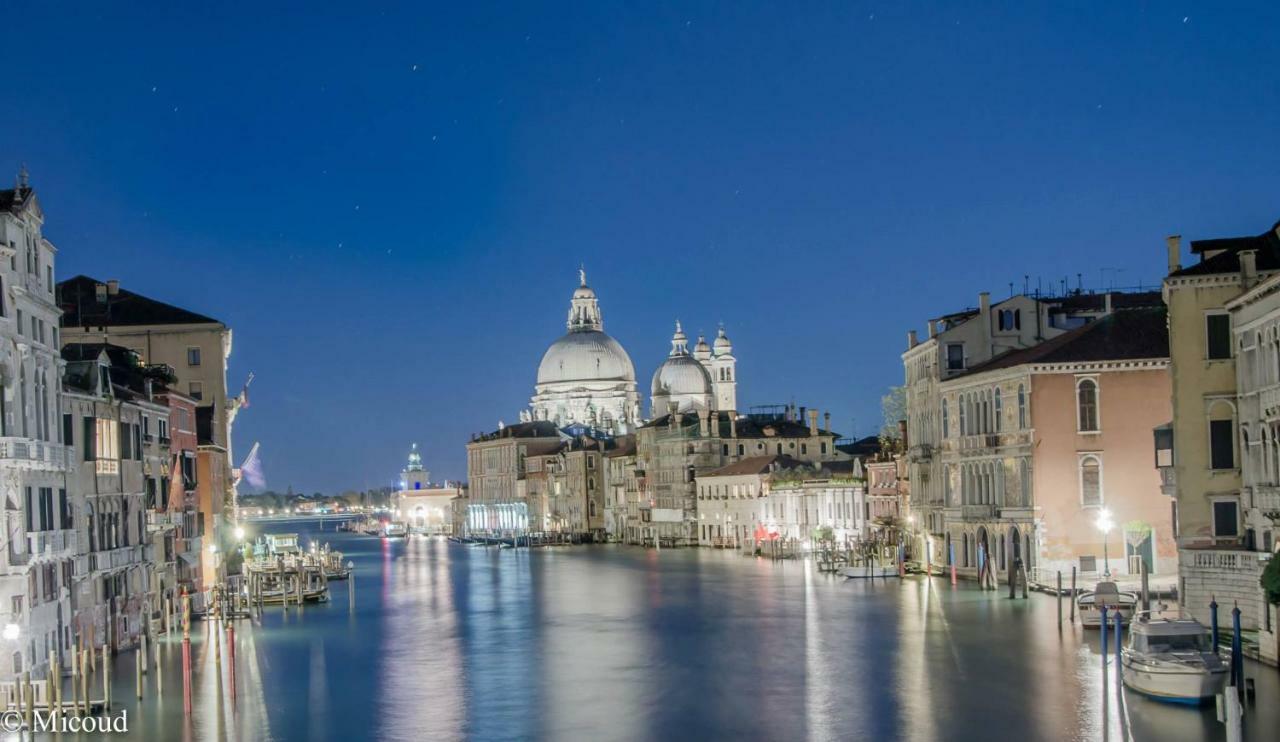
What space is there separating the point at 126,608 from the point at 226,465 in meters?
22.3

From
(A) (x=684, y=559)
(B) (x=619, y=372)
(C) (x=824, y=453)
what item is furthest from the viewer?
(B) (x=619, y=372)

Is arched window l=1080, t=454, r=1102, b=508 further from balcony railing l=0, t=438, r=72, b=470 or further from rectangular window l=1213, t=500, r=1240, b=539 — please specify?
balcony railing l=0, t=438, r=72, b=470

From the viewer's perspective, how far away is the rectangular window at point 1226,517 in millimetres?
31594

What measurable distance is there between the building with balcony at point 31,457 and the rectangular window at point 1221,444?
67.4 feet

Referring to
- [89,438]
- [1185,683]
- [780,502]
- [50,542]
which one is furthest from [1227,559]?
[780,502]

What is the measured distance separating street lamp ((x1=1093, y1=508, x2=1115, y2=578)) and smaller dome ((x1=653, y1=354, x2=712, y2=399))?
83.3 metres

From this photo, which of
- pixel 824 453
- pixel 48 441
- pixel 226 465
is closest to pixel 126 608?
pixel 48 441

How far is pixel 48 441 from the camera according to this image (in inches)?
1172

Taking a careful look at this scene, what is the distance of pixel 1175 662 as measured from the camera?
26.0 m

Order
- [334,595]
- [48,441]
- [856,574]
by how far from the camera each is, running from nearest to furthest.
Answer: [48,441], [856,574], [334,595]

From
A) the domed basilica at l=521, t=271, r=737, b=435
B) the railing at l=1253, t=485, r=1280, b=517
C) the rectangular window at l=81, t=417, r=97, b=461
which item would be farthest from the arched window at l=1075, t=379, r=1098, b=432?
the domed basilica at l=521, t=271, r=737, b=435

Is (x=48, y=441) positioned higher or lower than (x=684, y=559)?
higher

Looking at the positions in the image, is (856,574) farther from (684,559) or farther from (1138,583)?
(684,559)

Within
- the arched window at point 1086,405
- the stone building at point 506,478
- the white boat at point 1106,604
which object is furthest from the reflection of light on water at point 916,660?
the stone building at point 506,478
